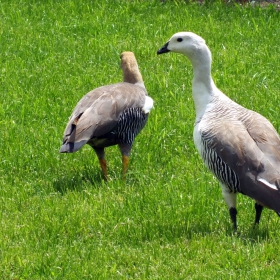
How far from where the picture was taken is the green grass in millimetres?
5918

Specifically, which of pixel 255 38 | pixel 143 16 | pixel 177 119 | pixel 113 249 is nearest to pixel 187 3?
pixel 143 16

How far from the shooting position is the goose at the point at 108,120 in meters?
7.23

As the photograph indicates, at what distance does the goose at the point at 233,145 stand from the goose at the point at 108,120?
37.5 inches

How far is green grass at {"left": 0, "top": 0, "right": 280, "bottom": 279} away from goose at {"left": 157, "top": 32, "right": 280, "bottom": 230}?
37cm

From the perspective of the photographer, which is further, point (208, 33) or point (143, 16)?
point (143, 16)

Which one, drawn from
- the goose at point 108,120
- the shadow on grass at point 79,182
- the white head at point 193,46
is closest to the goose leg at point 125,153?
the goose at point 108,120

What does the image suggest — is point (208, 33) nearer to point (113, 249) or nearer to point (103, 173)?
point (103, 173)

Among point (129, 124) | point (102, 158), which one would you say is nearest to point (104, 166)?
point (102, 158)

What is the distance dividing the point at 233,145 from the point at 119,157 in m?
2.16

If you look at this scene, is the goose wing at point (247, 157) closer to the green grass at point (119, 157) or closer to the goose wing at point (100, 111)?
the green grass at point (119, 157)

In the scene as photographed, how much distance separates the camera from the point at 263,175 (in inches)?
237

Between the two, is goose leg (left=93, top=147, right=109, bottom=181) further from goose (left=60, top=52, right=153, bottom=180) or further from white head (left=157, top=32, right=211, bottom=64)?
white head (left=157, top=32, right=211, bottom=64)

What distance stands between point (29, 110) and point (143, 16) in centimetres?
363

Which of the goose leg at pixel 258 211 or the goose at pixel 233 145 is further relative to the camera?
the goose leg at pixel 258 211
